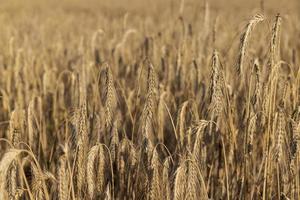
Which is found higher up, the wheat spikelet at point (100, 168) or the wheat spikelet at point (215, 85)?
the wheat spikelet at point (215, 85)

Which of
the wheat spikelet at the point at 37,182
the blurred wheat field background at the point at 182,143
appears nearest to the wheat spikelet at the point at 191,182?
the blurred wheat field background at the point at 182,143

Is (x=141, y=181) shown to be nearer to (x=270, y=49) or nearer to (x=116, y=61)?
(x=270, y=49)

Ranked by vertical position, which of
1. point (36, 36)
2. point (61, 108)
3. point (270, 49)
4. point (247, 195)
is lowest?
point (247, 195)

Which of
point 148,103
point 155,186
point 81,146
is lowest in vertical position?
point 155,186

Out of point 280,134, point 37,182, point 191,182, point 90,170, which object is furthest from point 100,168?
point 280,134

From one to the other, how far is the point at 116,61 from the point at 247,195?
4.96 feet

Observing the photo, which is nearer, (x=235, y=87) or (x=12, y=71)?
(x=235, y=87)

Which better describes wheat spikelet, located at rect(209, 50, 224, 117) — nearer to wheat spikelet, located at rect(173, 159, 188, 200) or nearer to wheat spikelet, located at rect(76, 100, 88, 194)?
wheat spikelet, located at rect(173, 159, 188, 200)

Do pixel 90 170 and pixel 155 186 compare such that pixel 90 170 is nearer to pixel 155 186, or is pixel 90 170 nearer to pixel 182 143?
pixel 155 186

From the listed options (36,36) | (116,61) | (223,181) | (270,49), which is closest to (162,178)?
(223,181)

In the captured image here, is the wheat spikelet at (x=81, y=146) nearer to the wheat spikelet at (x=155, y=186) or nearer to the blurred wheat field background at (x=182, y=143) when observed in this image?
the blurred wheat field background at (x=182, y=143)

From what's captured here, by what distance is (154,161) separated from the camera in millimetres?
1052

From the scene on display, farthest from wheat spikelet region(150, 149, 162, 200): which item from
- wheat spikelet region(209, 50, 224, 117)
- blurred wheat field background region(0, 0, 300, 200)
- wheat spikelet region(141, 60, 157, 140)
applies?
wheat spikelet region(209, 50, 224, 117)

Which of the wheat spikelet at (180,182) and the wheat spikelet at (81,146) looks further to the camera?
the wheat spikelet at (81,146)
